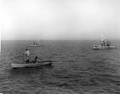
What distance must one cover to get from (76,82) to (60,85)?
340 cm

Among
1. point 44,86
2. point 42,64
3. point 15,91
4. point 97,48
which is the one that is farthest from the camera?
point 97,48

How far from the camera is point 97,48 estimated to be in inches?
3949

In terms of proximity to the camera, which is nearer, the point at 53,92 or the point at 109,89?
the point at 53,92

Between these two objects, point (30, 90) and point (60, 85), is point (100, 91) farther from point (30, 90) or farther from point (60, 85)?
point (30, 90)

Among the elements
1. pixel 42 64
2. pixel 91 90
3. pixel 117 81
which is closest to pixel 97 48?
pixel 42 64

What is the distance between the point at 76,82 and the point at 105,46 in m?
82.0

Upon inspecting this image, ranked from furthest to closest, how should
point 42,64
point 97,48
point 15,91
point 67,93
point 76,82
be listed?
point 97,48 < point 42,64 < point 76,82 < point 15,91 < point 67,93

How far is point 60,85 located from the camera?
2419cm

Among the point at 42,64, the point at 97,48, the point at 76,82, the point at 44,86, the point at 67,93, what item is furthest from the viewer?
the point at 97,48

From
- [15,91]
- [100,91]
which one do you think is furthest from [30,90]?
[100,91]

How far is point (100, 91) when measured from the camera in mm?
21453

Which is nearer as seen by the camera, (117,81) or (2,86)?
(2,86)

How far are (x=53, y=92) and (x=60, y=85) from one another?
134 inches

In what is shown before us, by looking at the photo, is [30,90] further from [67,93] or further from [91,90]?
[91,90]
